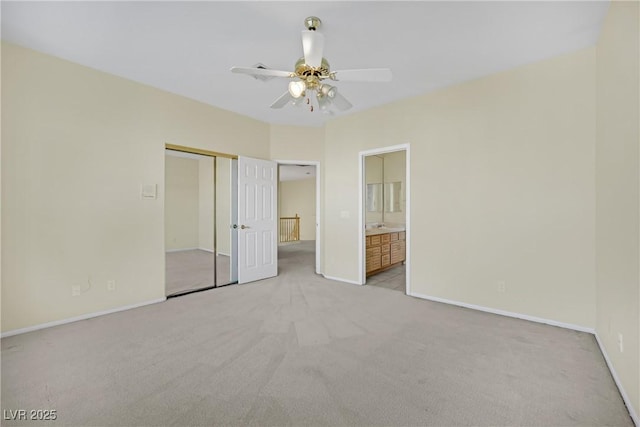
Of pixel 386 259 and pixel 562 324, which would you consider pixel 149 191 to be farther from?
pixel 562 324

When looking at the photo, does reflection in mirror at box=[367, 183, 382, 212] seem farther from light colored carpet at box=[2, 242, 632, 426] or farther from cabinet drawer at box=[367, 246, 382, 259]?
light colored carpet at box=[2, 242, 632, 426]

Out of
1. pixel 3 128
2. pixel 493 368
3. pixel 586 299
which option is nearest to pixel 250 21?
pixel 3 128

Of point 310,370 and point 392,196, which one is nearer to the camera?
point 310,370

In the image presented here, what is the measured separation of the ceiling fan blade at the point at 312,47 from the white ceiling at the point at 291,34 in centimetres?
38

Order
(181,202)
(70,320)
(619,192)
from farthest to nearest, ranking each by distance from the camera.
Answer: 1. (181,202)
2. (70,320)
3. (619,192)

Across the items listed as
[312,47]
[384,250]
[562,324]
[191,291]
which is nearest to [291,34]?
[312,47]

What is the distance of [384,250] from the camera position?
5.31 m

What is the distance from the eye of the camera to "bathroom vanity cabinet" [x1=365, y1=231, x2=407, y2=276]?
4.89m

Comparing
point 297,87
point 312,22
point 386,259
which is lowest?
point 386,259

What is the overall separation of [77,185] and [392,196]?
5525 mm

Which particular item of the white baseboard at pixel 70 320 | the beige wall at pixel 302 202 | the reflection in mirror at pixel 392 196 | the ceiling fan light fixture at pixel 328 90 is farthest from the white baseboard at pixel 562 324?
the beige wall at pixel 302 202

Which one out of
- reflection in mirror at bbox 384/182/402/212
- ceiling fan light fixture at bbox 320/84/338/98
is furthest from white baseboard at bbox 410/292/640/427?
reflection in mirror at bbox 384/182/402/212

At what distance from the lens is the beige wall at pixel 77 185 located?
265cm

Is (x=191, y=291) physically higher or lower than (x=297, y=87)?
lower
